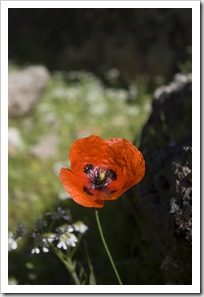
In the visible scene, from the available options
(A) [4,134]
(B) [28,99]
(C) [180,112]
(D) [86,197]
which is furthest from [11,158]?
(D) [86,197]

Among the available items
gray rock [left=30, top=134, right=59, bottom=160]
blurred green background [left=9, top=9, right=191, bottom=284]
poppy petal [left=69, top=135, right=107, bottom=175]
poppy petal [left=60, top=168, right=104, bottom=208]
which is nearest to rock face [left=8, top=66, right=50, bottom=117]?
blurred green background [left=9, top=9, right=191, bottom=284]

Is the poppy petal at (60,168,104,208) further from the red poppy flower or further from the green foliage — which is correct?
the green foliage

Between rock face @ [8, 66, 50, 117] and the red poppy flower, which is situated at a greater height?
rock face @ [8, 66, 50, 117]

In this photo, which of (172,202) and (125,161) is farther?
(172,202)

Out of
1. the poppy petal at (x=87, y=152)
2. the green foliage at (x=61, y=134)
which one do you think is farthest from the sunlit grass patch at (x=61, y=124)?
the poppy petal at (x=87, y=152)

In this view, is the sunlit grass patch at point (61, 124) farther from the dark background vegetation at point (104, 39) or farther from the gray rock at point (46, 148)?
the dark background vegetation at point (104, 39)

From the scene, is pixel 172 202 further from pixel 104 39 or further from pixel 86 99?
pixel 104 39

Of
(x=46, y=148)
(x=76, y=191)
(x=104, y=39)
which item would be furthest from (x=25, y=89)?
(x=76, y=191)
